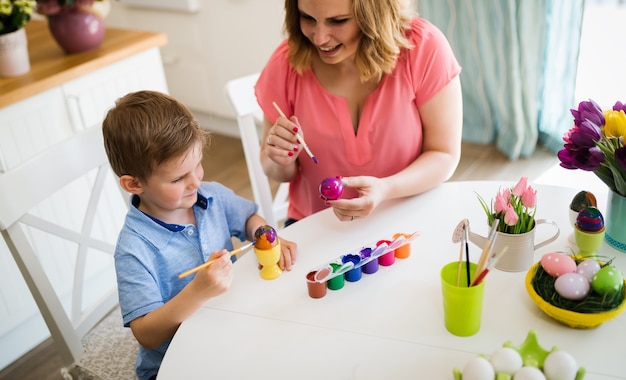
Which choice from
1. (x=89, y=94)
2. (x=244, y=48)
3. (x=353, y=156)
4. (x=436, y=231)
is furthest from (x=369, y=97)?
(x=244, y=48)

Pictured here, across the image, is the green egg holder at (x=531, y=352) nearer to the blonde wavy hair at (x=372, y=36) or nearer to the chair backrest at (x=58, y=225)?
the blonde wavy hair at (x=372, y=36)

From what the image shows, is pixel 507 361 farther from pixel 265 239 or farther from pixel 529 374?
pixel 265 239

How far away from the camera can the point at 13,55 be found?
2.01 m

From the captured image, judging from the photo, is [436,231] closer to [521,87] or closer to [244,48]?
[521,87]

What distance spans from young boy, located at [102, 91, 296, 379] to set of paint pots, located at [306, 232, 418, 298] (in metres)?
0.11

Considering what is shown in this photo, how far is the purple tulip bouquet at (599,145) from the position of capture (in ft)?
3.47

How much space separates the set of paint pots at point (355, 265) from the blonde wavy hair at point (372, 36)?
46 cm

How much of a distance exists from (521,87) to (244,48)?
4.58ft

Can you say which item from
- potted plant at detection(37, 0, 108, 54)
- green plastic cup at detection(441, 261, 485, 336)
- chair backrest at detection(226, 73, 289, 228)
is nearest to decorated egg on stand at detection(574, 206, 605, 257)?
green plastic cup at detection(441, 261, 485, 336)

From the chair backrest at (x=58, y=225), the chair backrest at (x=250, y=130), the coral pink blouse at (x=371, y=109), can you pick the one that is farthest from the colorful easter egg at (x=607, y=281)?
the chair backrest at (x=58, y=225)

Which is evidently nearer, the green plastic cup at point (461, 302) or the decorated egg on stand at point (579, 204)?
the green plastic cup at point (461, 302)

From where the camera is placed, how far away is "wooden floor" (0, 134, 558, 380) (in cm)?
212

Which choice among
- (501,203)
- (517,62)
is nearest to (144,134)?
(501,203)

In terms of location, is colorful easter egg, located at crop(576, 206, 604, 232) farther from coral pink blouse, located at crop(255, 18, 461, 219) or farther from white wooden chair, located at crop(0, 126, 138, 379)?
white wooden chair, located at crop(0, 126, 138, 379)
